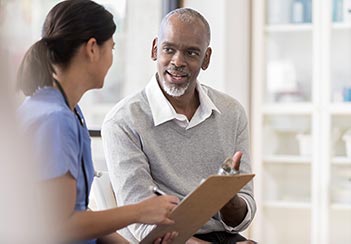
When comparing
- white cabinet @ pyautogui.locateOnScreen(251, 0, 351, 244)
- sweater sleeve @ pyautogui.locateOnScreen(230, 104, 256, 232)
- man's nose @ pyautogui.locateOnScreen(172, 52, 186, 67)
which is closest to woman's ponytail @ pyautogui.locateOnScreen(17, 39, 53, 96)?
man's nose @ pyautogui.locateOnScreen(172, 52, 186, 67)

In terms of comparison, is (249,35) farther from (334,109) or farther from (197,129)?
(197,129)

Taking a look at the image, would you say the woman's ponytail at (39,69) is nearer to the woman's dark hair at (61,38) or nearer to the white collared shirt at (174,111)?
the woman's dark hair at (61,38)

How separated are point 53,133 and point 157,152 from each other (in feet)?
2.39

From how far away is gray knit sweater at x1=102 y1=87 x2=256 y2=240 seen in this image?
1.99 m

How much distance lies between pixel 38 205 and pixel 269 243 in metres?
3.08

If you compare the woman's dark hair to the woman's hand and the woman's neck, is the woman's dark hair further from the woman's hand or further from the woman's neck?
the woman's hand

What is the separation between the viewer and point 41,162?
1326 millimetres

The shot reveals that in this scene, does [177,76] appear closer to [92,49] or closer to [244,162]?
[244,162]

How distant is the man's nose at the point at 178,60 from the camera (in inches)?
83.0

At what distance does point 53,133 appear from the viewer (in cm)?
138

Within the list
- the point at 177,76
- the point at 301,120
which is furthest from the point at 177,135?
the point at 301,120

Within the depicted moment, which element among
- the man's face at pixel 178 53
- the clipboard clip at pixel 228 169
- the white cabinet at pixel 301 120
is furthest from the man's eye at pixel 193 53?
the white cabinet at pixel 301 120

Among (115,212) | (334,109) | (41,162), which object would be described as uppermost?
(41,162)

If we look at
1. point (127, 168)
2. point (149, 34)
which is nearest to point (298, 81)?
point (149, 34)
